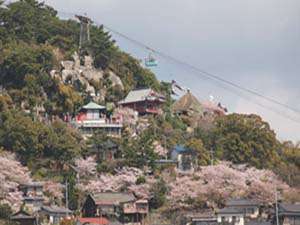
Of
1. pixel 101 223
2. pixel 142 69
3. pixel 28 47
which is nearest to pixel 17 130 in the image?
pixel 101 223

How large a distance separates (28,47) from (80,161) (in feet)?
43.1

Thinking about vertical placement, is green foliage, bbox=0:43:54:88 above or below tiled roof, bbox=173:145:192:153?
above

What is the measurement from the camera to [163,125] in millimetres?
66188

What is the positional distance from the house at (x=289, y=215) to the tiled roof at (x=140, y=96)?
20.7m

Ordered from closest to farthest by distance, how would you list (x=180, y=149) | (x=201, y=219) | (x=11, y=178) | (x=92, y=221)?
1. (x=92, y=221)
2. (x=201, y=219)
3. (x=11, y=178)
4. (x=180, y=149)

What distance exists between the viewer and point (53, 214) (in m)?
49.7

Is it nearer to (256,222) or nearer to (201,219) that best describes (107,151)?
(201,219)

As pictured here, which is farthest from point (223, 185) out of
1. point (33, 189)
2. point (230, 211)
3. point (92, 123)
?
point (33, 189)

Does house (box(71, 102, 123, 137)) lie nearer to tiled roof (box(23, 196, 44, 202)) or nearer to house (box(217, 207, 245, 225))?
tiled roof (box(23, 196, 44, 202))

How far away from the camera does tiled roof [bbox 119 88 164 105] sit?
6806 cm

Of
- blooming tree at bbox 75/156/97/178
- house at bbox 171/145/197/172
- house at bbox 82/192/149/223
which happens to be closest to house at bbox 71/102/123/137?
house at bbox 171/145/197/172

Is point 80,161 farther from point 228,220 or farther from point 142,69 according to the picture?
point 142,69

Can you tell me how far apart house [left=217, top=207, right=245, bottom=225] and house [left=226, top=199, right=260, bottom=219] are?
14.4 inches

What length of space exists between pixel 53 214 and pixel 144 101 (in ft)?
67.0
